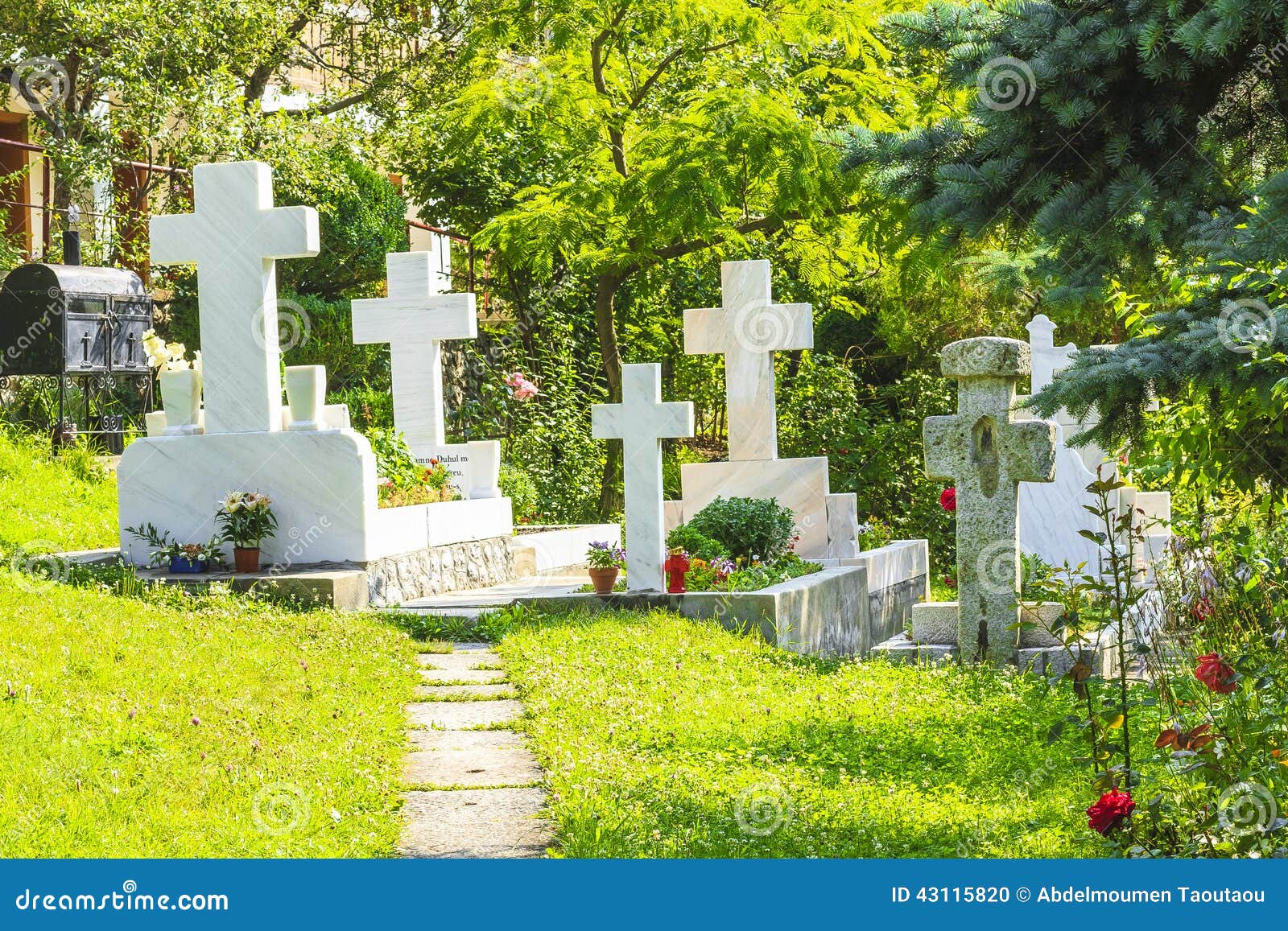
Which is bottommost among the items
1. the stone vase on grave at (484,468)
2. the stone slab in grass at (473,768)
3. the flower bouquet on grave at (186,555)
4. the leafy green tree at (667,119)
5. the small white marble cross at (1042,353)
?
the stone slab in grass at (473,768)

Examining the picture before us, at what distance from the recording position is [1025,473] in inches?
312

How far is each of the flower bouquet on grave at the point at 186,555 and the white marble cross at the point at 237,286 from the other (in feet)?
2.83

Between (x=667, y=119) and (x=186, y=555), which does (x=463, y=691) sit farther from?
(x=667, y=119)

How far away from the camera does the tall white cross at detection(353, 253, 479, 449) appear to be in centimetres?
1295

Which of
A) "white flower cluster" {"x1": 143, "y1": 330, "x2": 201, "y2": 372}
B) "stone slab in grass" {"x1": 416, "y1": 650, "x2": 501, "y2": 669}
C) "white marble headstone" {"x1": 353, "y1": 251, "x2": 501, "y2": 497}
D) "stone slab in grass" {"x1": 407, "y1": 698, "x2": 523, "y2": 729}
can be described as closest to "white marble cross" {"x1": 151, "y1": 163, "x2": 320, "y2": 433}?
"white flower cluster" {"x1": 143, "y1": 330, "x2": 201, "y2": 372}

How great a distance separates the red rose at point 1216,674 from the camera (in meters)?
Answer: 4.36

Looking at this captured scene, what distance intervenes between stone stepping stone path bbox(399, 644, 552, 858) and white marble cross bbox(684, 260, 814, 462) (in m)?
4.73

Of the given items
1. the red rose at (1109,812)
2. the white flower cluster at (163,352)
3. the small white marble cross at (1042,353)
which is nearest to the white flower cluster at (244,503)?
the white flower cluster at (163,352)

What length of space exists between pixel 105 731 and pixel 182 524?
4758mm

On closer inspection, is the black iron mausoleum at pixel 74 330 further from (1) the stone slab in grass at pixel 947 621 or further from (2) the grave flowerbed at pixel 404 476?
(1) the stone slab in grass at pixel 947 621

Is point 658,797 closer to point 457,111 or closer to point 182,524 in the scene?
point 182,524

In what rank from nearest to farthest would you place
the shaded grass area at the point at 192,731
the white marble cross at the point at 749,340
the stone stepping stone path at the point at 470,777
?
the shaded grass area at the point at 192,731, the stone stepping stone path at the point at 470,777, the white marble cross at the point at 749,340

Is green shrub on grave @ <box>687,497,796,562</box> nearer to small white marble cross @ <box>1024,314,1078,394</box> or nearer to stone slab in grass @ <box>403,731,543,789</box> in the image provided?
small white marble cross @ <box>1024,314,1078,394</box>

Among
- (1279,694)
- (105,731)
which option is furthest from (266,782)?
(1279,694)
